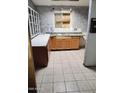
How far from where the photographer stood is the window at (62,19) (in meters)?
6.58

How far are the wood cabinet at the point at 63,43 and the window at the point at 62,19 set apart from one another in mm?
1023

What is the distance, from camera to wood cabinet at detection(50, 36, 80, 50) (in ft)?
19.7

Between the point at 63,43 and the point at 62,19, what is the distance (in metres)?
1.49

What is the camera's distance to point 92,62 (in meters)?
3.84

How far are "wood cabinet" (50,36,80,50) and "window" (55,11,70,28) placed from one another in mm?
1023

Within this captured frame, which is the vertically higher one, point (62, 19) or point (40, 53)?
point (62, 19)

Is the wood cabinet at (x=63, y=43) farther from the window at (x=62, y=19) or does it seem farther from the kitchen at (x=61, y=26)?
the window at (x=62, y=19)

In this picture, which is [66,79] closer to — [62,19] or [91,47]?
[91,47]

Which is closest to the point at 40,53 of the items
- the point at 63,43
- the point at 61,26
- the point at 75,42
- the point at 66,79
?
the point at 66,79

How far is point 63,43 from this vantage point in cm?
605

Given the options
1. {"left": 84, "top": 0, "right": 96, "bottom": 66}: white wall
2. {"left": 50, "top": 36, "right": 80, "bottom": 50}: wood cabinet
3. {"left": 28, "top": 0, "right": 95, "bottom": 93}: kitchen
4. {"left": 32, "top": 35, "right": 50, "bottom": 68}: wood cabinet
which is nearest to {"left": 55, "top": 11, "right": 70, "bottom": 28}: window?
{"left": 28, "top": 0, "right": 95, "bottom": 93}: kitchen

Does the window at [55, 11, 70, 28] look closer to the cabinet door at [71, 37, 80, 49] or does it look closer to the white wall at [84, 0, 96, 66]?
the cabinet door at [71, 37, 80, 49]
